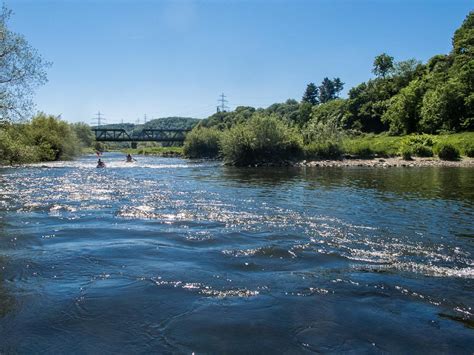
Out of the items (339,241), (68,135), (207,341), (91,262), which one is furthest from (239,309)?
(68,135)

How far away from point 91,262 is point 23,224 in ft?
26.3

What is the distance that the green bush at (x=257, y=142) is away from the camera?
7012cm

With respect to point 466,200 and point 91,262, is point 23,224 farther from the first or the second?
point 466,200

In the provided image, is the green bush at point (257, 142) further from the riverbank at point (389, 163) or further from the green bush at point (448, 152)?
the green bush at point (448, 152)

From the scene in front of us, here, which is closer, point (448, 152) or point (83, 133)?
point (448, 152)

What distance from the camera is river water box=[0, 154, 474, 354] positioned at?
827cm

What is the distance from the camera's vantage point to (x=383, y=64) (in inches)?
6334

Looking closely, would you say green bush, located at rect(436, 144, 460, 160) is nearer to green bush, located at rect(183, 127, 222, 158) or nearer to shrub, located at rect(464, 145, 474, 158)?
shrub, located at rect(464, 145, 474, 158)

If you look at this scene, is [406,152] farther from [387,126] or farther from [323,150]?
[387,126]

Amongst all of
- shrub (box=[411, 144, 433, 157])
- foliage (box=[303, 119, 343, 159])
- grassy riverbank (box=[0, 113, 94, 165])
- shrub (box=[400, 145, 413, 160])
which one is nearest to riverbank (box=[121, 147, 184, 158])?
grassy riverbank (box=[0, 113, 94, 165])

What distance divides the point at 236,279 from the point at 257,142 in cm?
5853

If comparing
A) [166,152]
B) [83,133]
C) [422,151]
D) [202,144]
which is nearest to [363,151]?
[422,151]

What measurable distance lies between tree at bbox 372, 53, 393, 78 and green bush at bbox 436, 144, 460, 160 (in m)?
96.3

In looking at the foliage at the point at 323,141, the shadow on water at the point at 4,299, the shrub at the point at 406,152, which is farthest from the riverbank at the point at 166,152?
the shadow on water at the point at 4,299
